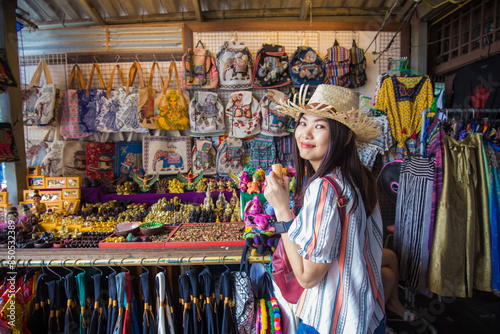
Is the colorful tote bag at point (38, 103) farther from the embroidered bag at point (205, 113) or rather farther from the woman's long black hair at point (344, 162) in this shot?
the woman's long black hair at point (344, 162)

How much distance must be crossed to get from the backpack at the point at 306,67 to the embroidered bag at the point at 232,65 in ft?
2.21

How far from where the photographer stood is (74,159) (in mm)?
4062

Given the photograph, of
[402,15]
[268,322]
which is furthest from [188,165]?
[402,15]

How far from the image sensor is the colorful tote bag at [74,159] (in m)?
4.03

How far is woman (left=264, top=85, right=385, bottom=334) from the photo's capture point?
3.27 ft

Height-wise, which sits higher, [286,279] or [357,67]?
[357,67]

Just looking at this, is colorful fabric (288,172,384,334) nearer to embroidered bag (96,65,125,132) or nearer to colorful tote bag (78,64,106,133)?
embroidered bag (96,65,125,132)

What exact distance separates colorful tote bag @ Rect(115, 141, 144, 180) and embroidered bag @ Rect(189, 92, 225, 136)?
3.62 feet

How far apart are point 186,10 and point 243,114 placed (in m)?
2.07

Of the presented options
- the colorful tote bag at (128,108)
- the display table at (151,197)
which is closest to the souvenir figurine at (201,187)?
the display table at (151,197)

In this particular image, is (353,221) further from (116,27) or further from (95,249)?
(116,27)

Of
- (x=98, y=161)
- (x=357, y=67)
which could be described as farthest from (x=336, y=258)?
(x=98, y=161)

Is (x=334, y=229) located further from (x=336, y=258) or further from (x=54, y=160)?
(x=54, y=160)

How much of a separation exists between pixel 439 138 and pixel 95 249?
2.98 meters
